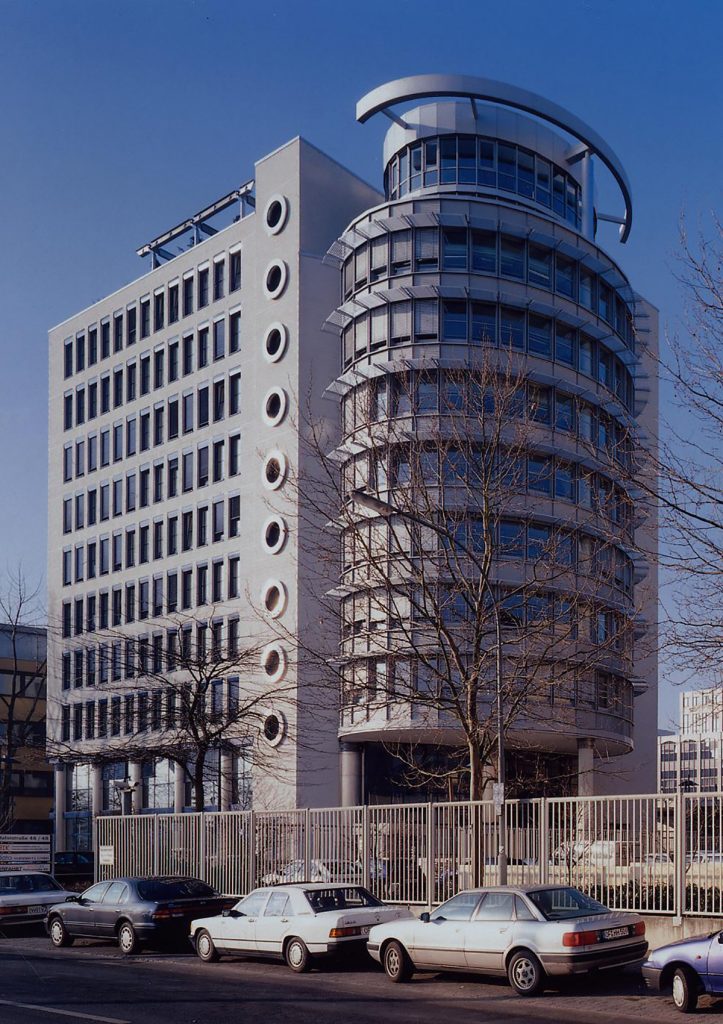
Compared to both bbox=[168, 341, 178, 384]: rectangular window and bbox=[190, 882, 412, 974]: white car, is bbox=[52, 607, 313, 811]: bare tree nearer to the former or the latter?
bbox=[168, 341, 178, 384]: rectangular window

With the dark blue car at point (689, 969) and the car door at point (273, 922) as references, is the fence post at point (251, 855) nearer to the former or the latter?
the car door at point (273, 922)

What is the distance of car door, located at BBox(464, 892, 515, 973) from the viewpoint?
17750 millimetres

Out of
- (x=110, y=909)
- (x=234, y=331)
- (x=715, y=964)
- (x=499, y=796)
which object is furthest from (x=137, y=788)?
(x=715, y=964)

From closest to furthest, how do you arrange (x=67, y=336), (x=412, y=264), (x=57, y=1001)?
(x=57, y=1001)
(x=412, y=264)
(x=67, y=336)

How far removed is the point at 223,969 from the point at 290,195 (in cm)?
4734

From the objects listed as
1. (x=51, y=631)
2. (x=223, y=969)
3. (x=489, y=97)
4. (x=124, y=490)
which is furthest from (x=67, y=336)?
(x=223, y=969)

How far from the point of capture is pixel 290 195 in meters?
63.7

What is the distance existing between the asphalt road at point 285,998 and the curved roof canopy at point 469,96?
42888 mm

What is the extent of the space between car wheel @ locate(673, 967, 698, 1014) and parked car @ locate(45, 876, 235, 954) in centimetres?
1133

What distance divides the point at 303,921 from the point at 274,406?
43.6 m

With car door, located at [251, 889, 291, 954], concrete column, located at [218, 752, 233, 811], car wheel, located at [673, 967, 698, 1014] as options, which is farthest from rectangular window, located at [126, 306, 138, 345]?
car wheel, located at [673, 967, 698, 1014]

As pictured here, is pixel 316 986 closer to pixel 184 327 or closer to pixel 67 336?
pixel 184 327

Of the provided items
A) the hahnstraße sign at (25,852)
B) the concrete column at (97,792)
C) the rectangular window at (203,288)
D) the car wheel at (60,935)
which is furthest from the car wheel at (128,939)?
the concrete column at (97,792)

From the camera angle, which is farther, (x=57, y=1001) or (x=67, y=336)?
(x=67, y=336)
